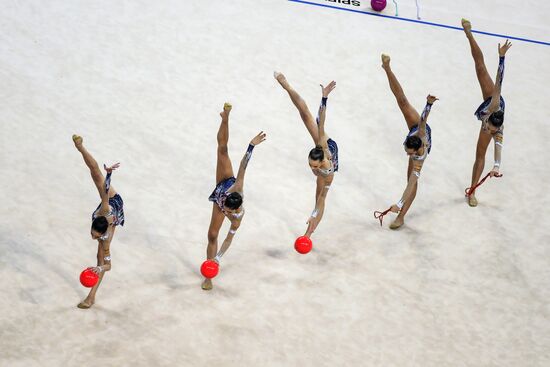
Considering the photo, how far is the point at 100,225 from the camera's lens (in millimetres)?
7172

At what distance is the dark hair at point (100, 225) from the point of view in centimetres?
717

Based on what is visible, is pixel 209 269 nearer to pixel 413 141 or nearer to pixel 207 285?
pixel 207 285

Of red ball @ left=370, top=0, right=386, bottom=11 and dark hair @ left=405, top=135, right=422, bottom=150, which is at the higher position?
red ball @ left=370, top=0, right=386, bottom=11

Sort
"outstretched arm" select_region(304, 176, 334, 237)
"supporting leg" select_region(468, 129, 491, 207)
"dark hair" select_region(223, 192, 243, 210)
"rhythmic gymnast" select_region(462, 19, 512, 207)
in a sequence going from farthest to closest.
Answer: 1. "supporting leg" select_region(468, 129, 491, 207)
2. "rhythmic gymnast" select_region(462, 19, 512, 207)
3. "outstretched arm" select_region(304, 176, 334, 237)
4. "dark hair" select_region(223, 192, 243, 210)

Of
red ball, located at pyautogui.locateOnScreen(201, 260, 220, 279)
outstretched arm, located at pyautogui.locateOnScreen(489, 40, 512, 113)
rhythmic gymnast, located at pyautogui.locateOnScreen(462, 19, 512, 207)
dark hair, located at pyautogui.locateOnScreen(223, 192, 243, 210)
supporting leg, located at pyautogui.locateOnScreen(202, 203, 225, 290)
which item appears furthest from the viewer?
rhythmic gymnast, located at pyautogui.locateOnScreen(462, 19, 512, 207)

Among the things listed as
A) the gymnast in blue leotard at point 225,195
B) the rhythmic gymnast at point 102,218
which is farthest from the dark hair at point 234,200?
the rhythmic gymnast at point 102,218

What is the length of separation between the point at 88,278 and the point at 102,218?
544mm

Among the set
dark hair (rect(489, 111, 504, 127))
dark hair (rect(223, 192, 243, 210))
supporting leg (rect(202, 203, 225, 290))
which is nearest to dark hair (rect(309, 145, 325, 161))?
dark hair (rect(223, 192, 243, 210))

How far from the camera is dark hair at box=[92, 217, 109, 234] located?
7.17 meters

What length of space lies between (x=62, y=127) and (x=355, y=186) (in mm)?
3509

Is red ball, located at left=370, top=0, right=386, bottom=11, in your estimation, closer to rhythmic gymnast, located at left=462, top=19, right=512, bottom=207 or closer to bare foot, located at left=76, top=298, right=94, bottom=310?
rhythmic gymnast, located at left=462, top=19, right=512, bottom=207

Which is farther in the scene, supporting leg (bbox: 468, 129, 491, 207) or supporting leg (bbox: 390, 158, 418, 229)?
supporting leg (bbox: 468, 129, 491, 207)

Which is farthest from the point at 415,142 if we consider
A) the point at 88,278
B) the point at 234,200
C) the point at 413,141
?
the point at 88,278

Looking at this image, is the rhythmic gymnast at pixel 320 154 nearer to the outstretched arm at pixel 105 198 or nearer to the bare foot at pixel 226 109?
the bare foot at pixel 226 109
